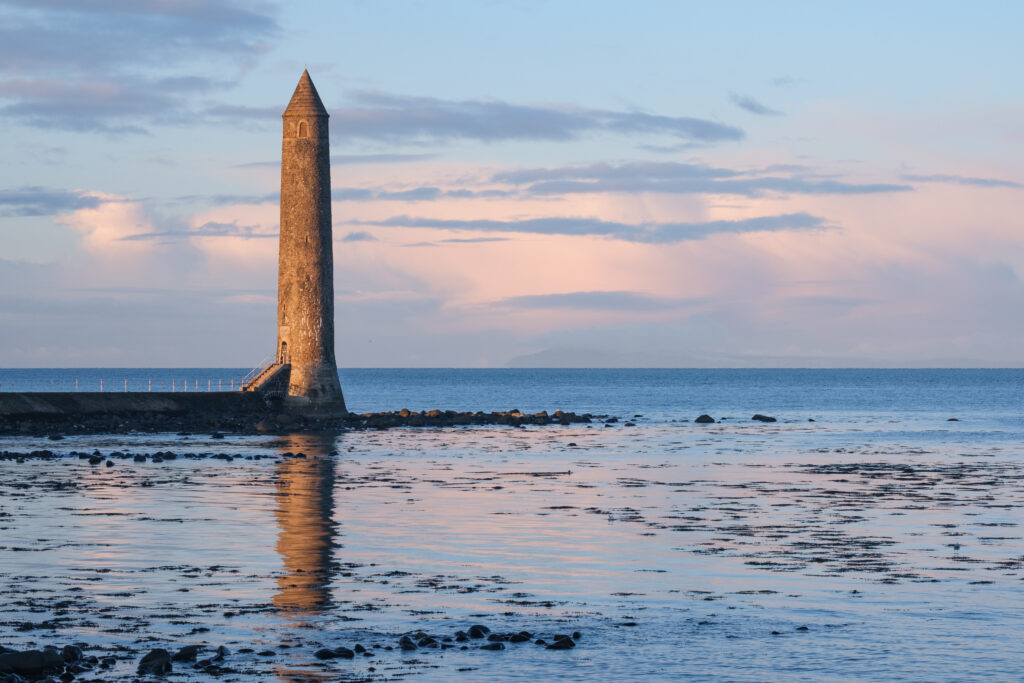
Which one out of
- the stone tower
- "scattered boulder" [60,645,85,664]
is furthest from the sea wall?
"scattered boulder" [60,645,85,664]

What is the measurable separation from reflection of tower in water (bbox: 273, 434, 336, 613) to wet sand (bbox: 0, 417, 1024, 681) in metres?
0.08

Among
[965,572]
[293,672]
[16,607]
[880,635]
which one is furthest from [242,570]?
[965,572]

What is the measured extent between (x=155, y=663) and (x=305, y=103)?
5157 cm

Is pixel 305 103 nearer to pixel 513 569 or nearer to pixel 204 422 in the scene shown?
pixel 204 422

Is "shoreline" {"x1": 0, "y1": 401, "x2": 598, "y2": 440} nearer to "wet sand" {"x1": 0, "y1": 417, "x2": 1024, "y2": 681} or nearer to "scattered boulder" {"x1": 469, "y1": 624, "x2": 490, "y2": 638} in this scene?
"wet sand" {"x1": 0, "y1": 417, "x2": 1024, "y2": 681}

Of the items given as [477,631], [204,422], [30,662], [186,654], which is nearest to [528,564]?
[477,631]

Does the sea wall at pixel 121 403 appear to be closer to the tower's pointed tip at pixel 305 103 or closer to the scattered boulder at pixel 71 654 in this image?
the tower's pointed tip at pixel 305 103

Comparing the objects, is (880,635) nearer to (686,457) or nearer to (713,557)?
(713,557)

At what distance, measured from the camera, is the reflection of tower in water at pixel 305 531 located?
17953 mm

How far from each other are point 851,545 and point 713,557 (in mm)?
2984

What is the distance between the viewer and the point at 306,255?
205 ft

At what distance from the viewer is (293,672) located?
1365 cm

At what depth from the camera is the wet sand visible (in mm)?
14625

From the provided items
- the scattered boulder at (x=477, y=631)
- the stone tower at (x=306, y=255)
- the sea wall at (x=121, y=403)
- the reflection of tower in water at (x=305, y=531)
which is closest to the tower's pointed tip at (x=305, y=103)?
the stone tower at (x=306, y=255)
